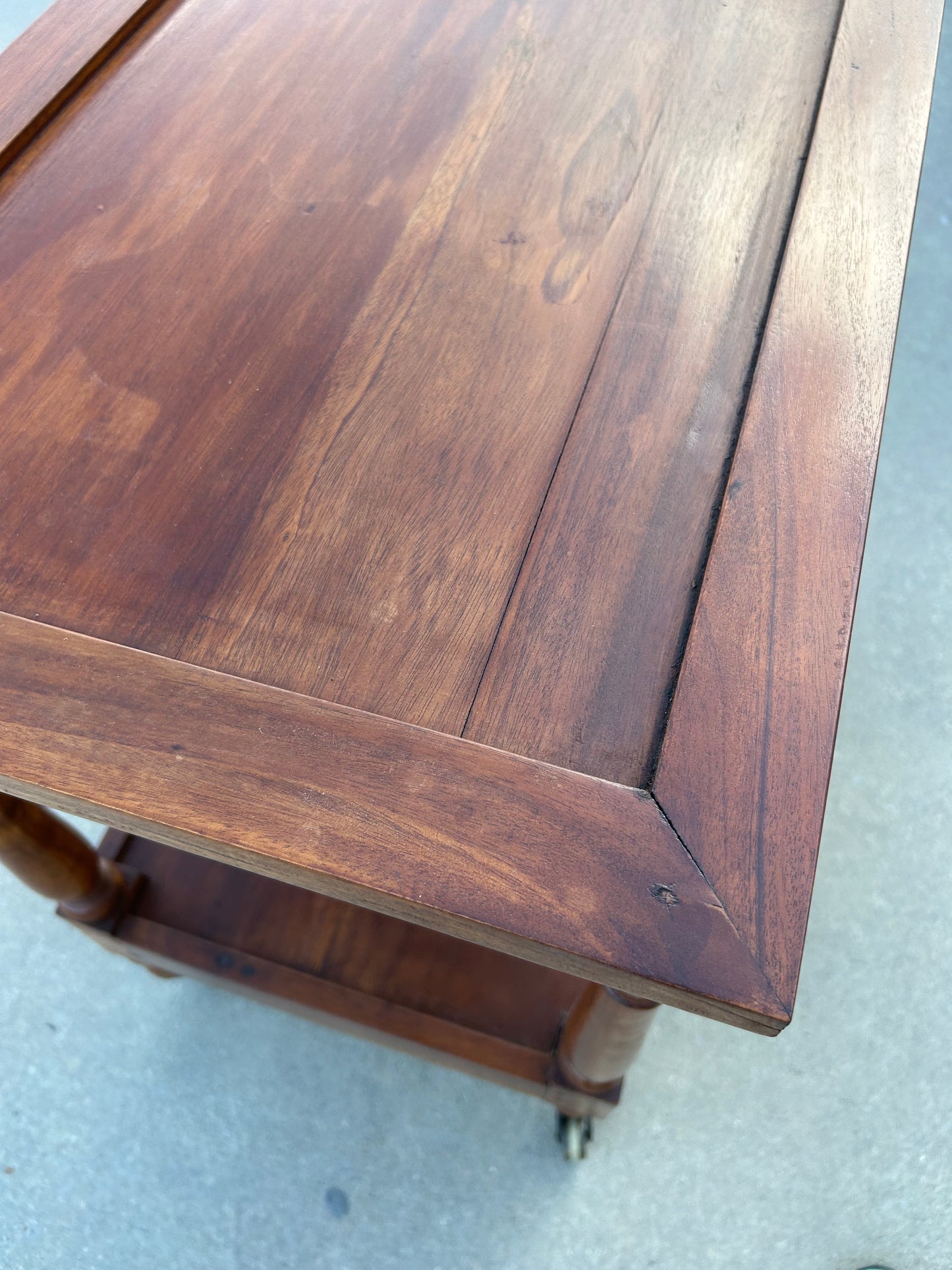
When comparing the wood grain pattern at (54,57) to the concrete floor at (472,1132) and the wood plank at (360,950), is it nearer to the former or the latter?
the wood plank at (360,950)

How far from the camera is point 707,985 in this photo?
341 mm

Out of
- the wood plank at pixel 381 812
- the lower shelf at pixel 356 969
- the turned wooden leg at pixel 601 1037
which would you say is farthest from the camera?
the lower shelf at pixel 356 969

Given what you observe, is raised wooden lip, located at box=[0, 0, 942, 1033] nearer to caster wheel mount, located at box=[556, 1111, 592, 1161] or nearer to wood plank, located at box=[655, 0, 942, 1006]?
wood plank, located at box=[655, 0, 942, 1006]

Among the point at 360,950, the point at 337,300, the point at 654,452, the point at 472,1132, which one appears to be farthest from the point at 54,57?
the point at 472,1132

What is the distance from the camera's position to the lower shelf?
686 mm

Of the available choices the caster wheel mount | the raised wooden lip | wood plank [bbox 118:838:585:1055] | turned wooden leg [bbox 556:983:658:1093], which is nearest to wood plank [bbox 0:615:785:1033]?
the raised wooden lip

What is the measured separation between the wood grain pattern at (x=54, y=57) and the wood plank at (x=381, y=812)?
0.39m

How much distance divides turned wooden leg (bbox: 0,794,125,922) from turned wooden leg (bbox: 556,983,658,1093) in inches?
13.9

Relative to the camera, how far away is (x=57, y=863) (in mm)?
641

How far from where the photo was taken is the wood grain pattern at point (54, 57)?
601mm

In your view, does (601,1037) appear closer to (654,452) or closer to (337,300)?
(654,452)

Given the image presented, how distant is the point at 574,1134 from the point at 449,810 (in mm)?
494

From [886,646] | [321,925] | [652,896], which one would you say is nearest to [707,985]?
[652,896]

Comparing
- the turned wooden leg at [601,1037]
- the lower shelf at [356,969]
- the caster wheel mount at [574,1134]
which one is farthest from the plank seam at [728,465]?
the caster wheel mount at [574,1134]
